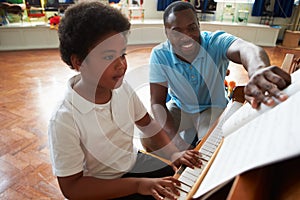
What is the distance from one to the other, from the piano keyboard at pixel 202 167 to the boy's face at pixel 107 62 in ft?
1.15

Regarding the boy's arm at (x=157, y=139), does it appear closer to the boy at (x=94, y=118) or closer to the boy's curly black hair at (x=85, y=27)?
the boy at (x=94, y=118)

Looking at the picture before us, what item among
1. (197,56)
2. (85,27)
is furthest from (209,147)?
(197,56)

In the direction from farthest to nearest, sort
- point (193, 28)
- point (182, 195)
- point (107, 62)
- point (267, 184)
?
point (193, 28)
point (107, 62)
point (182, 195)
point (267, 184)

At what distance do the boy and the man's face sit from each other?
49 cm

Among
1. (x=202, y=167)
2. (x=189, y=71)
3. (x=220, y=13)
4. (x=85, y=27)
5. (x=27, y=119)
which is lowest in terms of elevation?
(x=27, y=119)

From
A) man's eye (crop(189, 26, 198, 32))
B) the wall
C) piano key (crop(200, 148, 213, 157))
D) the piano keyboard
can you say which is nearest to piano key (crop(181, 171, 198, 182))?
the piano keyboard

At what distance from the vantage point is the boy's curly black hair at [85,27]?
703 millimetres

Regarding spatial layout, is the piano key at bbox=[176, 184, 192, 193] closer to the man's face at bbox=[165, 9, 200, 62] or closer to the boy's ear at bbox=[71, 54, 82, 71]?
the boy's ear at bbox=[71, 54, 82, 71]

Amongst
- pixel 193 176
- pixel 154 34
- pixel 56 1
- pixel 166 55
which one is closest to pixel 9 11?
pixel 56 1

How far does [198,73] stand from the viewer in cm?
129

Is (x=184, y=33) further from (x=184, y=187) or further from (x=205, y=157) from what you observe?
(x=184, y=187)

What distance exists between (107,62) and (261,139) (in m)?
0.50

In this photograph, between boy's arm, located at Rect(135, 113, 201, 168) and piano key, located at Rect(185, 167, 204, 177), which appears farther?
boy's arm, located at Rect(135, 113, 201, 168)

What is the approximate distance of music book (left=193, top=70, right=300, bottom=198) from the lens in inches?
11.2
